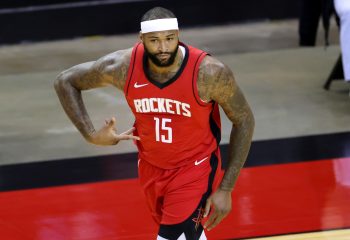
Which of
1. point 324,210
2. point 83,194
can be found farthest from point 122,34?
point 324,210

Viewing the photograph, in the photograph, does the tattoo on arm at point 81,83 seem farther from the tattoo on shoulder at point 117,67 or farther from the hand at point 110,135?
the hand at point 110,135

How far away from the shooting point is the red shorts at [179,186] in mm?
3562

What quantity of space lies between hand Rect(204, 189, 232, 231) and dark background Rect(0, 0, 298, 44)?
288 inches

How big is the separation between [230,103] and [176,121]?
0.81ft

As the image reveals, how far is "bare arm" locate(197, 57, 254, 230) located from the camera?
3.45 metres

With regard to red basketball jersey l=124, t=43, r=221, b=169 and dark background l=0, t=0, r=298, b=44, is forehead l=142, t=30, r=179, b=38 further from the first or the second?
dark background l=0, t=0, r=298, b=44

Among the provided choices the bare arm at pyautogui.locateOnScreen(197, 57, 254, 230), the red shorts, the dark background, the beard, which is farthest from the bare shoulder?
the dark background

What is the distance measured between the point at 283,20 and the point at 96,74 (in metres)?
7.83

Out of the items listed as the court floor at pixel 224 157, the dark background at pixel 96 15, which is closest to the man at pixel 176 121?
the court floor at pixel 224 157

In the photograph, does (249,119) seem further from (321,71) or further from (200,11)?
(200,11)

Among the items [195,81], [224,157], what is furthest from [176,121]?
[224,157]

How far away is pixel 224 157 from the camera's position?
243 inches

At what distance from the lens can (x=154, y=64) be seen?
347 centimetres

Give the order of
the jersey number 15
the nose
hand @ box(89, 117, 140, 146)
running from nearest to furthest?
the nose, the jersey number 15, hand @ box(89, 117, 140, 146)
